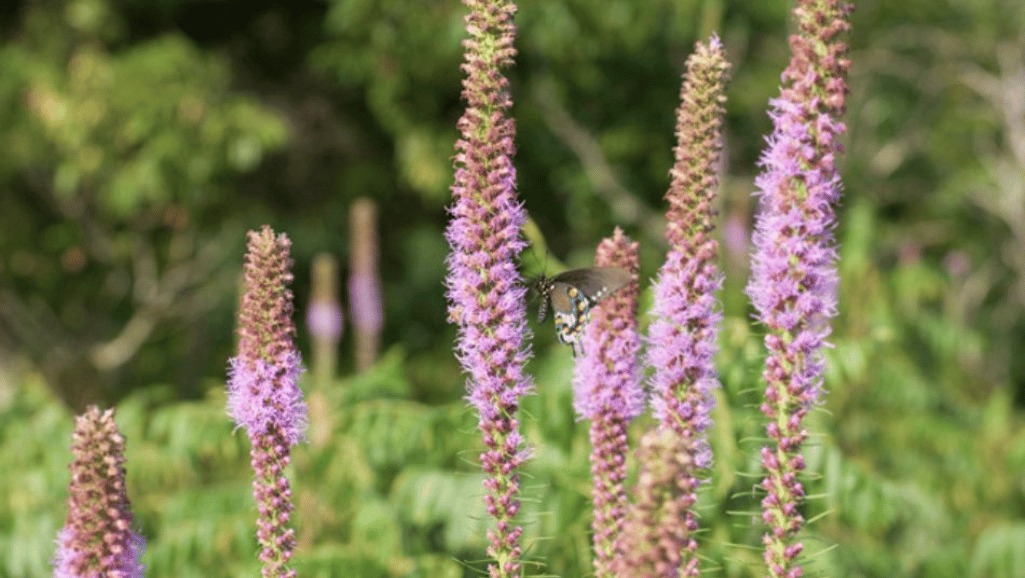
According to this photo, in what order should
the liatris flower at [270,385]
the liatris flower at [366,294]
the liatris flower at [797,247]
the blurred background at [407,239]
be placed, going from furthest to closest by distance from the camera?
the liatris flower at [366,294], the blurred background at [407,239], the liatris flower at [797,247], the liatris flower at [270,385]

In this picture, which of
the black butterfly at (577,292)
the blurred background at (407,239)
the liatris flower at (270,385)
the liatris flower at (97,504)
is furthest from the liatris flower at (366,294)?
the liatris flower at (97,504)

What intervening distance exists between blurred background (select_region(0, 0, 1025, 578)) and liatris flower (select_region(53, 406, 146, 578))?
2439mm

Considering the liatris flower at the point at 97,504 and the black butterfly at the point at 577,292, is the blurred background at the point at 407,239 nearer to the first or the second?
the black butterfly at the point at 577,292

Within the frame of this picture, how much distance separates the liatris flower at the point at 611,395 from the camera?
2973mm

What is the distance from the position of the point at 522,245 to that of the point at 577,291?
714 millimetres

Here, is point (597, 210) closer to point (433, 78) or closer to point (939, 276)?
point (433, 78)

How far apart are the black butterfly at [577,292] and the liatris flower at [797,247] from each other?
34 cm

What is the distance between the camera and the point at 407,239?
16641mm

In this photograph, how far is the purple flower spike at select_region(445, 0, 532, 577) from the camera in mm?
2689

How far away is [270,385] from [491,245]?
0.56 meters

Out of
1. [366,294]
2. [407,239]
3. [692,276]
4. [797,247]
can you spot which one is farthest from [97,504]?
[407,239]

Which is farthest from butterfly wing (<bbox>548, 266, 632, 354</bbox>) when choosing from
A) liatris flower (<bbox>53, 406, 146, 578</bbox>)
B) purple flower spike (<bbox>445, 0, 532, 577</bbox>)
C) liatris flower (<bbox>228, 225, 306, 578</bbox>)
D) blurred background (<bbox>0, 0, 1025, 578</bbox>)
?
blurred background (<bbox>0, 0, 1025, 578</bbox>)

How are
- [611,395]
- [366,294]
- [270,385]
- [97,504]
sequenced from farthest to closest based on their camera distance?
1. [366,294]
2. [611,395]
3. [270,385]
4. [97,504]

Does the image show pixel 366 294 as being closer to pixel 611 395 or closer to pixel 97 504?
pixel 611 395
